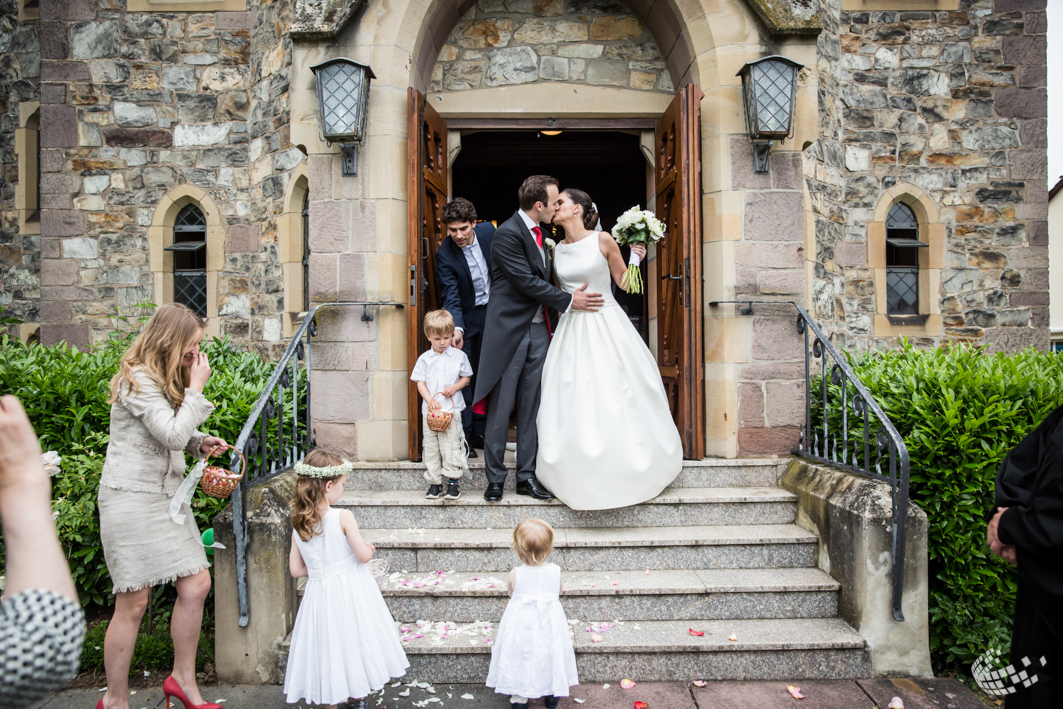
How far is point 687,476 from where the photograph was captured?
440 centimetres

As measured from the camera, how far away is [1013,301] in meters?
7.36

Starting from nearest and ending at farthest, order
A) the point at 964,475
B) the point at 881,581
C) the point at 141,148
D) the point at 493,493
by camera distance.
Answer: the point at 881,581
the point at 964,475
the point at 493,493
the point at 141,148

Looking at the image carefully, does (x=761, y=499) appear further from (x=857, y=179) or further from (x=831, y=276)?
(x=857, y=179)

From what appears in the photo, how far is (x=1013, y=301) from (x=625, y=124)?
5161 mm

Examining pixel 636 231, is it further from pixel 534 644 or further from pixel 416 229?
pixel 534 644

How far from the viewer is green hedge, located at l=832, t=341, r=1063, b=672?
3520 mm

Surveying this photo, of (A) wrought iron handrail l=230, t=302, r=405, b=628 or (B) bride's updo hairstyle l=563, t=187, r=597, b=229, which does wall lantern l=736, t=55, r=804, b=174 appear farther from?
(A) wrought iron handrail l=230, t=302, r=405, b=628

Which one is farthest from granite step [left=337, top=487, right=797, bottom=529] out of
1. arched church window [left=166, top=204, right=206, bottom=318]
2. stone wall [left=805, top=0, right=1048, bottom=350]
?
arched church window [left=166, top=204, right=206, bottom=318]

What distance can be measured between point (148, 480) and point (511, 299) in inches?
89.2

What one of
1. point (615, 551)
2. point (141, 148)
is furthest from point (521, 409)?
point (141, 148)

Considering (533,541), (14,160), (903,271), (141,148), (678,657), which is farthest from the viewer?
(14,160)

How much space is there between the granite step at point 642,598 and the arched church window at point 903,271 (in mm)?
5121

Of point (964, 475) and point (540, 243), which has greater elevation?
point (540, 243)

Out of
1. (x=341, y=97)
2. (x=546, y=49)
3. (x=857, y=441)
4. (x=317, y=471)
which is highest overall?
(x=546, y=49)
